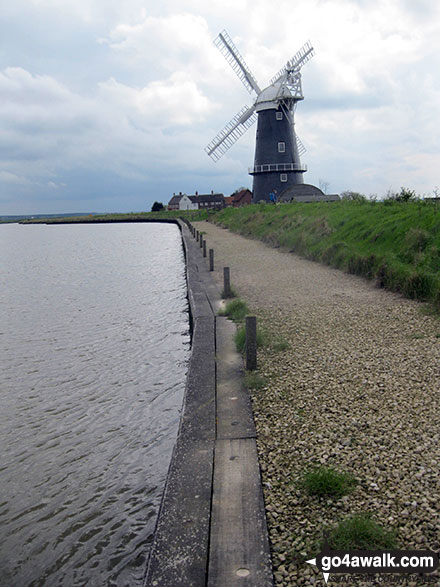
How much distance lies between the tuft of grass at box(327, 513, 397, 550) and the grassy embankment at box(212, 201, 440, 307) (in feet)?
24.9

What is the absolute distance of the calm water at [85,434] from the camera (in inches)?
170

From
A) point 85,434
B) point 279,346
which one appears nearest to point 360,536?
point 85,434

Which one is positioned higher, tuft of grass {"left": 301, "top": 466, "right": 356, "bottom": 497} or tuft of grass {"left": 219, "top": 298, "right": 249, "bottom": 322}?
tuft of grass {"left": 301, "top": 466, "right": 356, "bottom": 497}

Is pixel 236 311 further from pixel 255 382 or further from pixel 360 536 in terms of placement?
pixel 360 536

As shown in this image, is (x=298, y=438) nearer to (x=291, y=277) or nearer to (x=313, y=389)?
(x=313, y=389)

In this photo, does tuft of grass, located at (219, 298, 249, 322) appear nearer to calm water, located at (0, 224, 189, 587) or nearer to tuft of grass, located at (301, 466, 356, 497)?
calm water, located at (0, 224, 189, 587)

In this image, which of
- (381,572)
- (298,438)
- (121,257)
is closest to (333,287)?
(298,438)

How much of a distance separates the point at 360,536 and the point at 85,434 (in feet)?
13.4

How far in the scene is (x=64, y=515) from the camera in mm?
4855

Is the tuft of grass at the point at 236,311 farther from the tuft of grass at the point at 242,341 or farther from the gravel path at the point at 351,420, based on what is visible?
the tuft of grass at the point at 242,341

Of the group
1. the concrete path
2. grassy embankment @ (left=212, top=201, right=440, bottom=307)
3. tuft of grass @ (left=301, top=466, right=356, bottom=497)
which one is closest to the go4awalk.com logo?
the concrete path

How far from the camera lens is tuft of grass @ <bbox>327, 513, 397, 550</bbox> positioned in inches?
131

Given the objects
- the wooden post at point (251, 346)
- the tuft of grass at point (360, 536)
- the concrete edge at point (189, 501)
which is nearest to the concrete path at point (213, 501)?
the concrete edge at point (189, 501)

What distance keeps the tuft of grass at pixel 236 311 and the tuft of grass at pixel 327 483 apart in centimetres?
598
